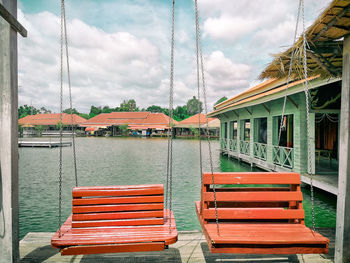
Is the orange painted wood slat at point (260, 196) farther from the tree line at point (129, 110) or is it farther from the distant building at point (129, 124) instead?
the tree line at point (129, 110)

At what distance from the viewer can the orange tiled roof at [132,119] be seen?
2235 inches

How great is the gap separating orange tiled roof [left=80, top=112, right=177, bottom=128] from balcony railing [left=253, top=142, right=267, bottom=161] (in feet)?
134

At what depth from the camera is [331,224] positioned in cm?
596

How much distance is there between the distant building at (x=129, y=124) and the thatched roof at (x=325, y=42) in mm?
49419

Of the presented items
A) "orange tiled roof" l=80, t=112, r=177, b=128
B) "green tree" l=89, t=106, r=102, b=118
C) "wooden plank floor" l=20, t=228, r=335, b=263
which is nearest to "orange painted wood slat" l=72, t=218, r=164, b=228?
"wooden plank floor" l=20, t=228, r=335, b=263

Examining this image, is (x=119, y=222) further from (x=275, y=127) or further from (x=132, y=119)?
(x=132, y=119)

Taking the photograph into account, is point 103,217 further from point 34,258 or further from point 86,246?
point 34,258

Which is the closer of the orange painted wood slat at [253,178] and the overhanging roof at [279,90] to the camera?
Result: the orange painted wood slat at [253,178]

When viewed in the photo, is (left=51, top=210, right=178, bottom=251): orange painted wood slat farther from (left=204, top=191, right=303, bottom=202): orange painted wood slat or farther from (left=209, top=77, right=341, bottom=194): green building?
(left=209, top=77, right=341, bottom=194): green building

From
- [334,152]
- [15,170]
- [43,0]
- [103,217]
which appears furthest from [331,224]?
[334,152]

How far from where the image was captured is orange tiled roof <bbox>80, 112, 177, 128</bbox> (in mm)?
56781

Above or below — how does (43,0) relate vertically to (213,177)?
above

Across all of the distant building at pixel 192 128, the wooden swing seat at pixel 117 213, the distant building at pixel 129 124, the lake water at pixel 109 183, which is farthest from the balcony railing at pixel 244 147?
the distant building at pixel 129 124

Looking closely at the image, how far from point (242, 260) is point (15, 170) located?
252 cm
